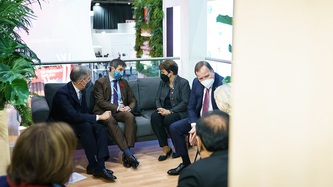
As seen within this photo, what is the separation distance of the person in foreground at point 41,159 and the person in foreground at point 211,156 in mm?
536

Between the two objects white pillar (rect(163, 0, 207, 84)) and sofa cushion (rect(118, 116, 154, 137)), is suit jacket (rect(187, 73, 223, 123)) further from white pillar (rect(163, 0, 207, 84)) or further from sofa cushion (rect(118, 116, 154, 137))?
white pillar (rect(163, 0, 207, 84))

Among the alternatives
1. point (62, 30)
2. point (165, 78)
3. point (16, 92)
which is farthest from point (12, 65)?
point (62, 30)

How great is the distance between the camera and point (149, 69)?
5.98 meters

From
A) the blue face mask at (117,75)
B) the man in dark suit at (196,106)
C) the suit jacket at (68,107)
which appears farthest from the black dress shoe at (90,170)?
the blue face mask at (117,75)

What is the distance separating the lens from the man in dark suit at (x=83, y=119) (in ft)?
13.2

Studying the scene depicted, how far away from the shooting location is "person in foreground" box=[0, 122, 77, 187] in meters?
1.49

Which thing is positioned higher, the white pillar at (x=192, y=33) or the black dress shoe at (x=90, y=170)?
the white pillar at (x=192, y=33)

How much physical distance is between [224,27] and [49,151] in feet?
15.4

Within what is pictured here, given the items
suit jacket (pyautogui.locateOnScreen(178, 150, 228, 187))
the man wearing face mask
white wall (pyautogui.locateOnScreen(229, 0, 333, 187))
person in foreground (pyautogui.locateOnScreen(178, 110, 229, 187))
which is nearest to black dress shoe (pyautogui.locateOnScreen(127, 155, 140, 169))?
the man wearing face mask

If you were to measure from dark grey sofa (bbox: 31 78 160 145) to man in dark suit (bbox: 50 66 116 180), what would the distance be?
0.55ft

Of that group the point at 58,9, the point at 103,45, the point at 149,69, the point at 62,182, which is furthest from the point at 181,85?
the point at 103,45

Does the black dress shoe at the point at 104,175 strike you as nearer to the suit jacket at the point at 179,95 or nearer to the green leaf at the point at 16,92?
the suit jacket at the point at 179,95

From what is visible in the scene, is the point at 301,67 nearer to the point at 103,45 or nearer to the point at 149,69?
the point at 149,69

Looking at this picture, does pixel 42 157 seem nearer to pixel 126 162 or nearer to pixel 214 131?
pixel 214 131
